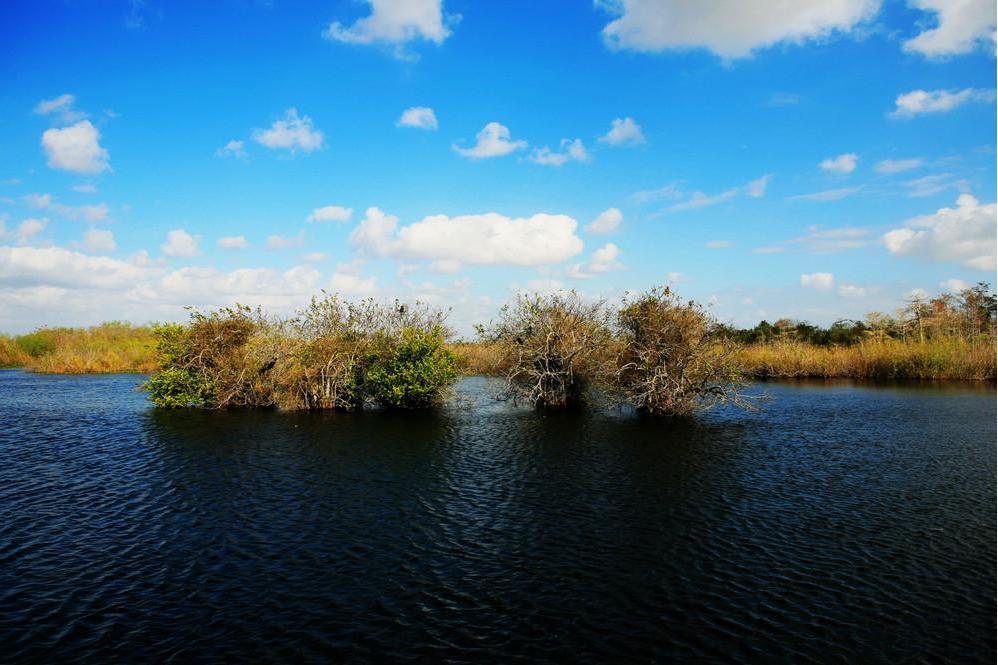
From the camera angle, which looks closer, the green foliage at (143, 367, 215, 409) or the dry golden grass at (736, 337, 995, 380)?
the green foliage at (143, 367, 215, 409)

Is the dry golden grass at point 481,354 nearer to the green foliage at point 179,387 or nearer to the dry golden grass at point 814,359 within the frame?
the dry golden grass at point 814,359

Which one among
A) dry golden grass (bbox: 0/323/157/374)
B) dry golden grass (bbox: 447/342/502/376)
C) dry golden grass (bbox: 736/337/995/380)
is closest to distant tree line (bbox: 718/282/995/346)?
dry golden grass (bbox: 736/337/995/380)

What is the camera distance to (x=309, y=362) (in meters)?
39.2

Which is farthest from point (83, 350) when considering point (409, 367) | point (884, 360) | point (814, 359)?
point (884, 360)

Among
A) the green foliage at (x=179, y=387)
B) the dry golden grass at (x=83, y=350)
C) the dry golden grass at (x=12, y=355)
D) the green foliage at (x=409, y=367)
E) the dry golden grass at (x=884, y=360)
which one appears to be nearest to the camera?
the green foliage at (x=409, y=367)

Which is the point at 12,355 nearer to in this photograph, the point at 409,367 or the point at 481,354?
the point at 409,367

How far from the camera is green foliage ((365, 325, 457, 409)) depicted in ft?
127

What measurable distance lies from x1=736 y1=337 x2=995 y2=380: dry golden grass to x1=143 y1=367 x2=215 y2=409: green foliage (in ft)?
145

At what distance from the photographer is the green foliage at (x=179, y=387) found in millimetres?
39750

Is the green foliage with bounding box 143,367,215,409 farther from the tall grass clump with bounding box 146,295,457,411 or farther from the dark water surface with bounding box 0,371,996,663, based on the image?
the dark water surface with bounding box 0,371,996,663

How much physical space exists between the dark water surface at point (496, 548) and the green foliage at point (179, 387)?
403 inches

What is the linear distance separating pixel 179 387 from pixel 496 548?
3327cm

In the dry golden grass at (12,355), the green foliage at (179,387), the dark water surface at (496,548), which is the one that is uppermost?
the dry golden grass at (12,355)

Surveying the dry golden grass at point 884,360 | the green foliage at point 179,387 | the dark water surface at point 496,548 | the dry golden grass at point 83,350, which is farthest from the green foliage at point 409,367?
the dry golden grass at point 83,350
